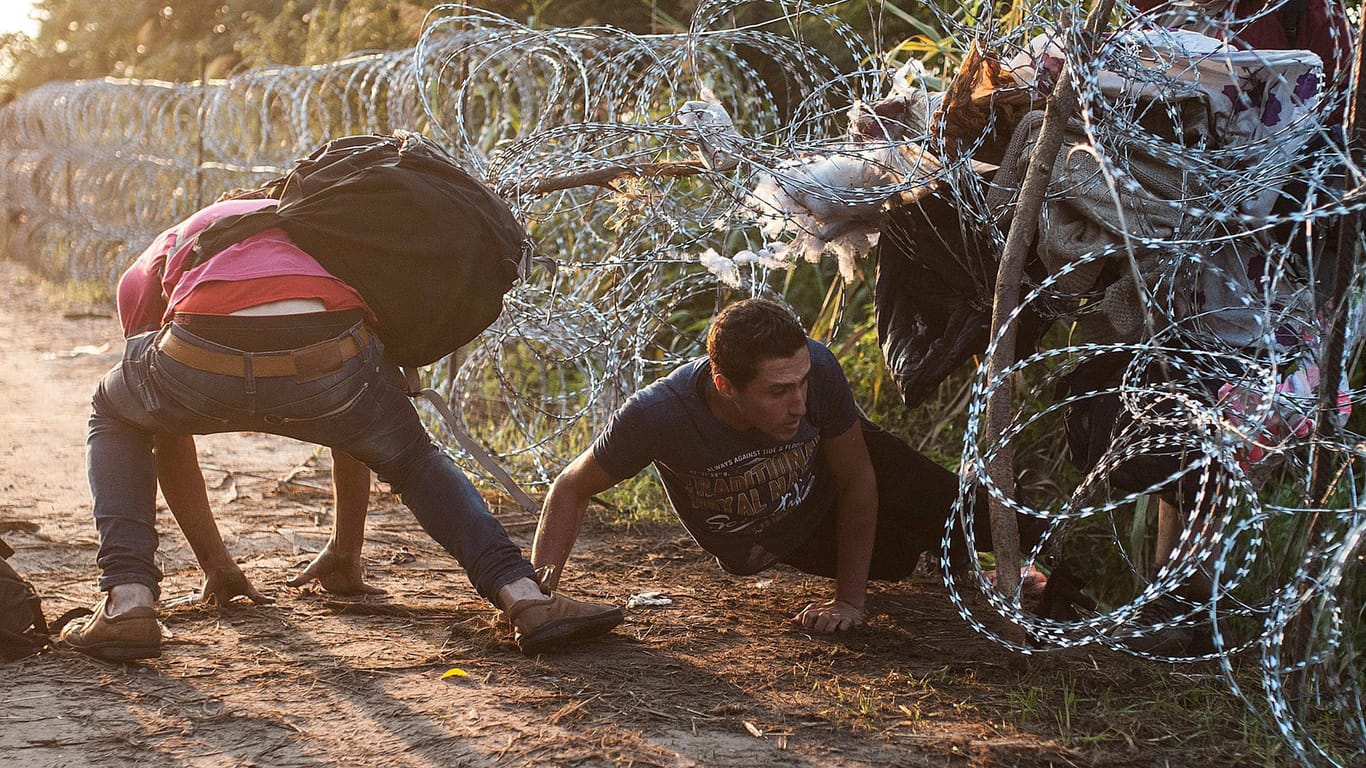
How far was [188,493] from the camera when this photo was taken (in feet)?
12.1

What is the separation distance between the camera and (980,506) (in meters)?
3.86

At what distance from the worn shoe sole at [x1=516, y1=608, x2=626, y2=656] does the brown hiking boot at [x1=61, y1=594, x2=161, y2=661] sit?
0.92m

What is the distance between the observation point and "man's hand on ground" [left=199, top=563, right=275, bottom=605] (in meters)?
3.79

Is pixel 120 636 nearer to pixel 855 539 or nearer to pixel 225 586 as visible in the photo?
pixel 225 586

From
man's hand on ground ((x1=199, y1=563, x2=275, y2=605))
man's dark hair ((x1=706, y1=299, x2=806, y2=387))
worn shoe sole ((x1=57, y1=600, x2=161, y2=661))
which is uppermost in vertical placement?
man's dark hair ((x1=706, y1=299, x2=806, y2=387))

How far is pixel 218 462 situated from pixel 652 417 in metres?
3.62

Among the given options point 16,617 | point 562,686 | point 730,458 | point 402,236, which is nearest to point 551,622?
point 562,686

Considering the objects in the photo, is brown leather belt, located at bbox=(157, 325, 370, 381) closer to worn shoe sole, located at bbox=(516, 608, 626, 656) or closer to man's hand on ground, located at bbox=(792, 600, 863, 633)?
worn shoe sole, located at bbox=(516, 608, 626, 656)

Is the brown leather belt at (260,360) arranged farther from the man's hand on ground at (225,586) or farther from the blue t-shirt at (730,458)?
the man's hand on ground at (225,586)

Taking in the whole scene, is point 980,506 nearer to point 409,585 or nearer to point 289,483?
point 409,585

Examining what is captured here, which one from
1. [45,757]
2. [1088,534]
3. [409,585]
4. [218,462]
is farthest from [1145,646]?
[218,462]

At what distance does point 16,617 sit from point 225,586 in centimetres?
66

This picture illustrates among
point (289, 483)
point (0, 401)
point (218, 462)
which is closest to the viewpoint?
point (289, 483)

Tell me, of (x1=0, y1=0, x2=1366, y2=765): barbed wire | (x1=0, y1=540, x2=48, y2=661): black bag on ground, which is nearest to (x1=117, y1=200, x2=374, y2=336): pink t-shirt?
(x1=0, y1=540, x2=48, y2=661): black bag on ground
